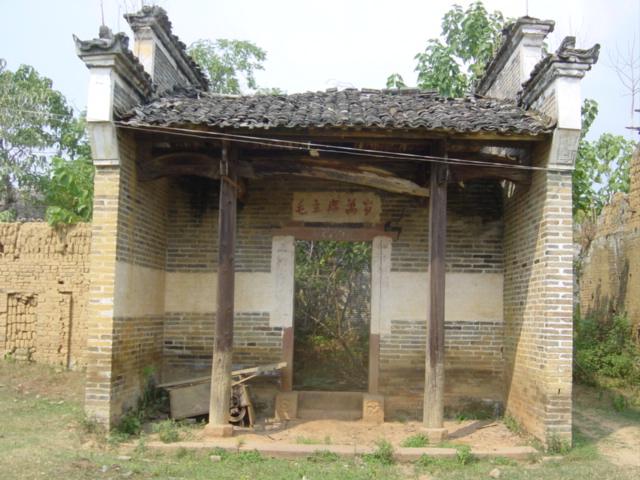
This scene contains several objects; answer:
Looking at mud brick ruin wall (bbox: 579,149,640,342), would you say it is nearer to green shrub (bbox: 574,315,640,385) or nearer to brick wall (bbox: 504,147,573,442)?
green shrub (bbox: 574,315,640,385)

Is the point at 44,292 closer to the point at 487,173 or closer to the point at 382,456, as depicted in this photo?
the point at 382,456

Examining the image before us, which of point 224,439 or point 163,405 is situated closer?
point 224,439

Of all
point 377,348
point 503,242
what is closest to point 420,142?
point 503,242

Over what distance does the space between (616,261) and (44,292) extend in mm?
11328

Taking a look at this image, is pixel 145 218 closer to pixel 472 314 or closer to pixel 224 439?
pixel 224 439

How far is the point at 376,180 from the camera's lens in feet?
25.5

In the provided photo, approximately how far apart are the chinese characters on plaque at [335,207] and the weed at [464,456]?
3.58 m

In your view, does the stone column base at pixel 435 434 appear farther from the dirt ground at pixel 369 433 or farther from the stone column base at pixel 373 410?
the stone column base at pixel 373 410

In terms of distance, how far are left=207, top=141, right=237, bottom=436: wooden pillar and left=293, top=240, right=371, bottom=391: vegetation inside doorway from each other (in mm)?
5520

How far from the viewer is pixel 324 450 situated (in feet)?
23.0

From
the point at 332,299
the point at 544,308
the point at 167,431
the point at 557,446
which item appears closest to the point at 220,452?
the point at 167,431

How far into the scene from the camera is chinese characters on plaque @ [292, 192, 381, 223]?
9.30 m

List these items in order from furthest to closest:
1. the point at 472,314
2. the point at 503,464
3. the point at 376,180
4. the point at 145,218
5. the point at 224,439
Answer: the point at 472,314, the point at 145,218, the point at 376,180, the point at 224,439, the point at 503,464

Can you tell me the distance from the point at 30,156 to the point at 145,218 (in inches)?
451
